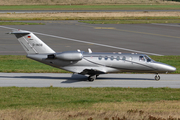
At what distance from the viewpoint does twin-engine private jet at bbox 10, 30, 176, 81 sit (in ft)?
76.0

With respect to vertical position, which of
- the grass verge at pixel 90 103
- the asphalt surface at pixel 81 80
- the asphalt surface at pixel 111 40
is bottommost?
the grass verge at pixel 90 103

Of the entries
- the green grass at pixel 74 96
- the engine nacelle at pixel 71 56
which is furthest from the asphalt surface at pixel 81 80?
the green grass at pixel 74 96

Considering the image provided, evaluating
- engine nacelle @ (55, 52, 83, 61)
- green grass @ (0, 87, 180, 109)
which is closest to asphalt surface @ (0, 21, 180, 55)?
engine nacelle @ (55, 52, 83, 61)

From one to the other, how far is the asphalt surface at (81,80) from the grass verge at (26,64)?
1.36 metres

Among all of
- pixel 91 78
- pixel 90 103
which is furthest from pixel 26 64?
pixel 90 103

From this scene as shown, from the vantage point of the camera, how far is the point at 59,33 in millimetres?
56812

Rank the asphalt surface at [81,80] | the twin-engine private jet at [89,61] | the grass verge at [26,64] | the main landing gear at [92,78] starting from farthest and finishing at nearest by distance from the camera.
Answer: the grass verge at [26,64] < the main landing gear at [92,78] < the twin-engine private jet at [89,61] < the asphalt surface at [81,80]

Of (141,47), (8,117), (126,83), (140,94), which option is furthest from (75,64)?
(141,47)

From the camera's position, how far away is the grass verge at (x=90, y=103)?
41.5 feet

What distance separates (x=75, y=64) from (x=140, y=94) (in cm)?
680

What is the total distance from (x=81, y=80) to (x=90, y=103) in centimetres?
869

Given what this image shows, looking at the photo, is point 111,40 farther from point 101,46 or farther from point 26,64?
point 26,64

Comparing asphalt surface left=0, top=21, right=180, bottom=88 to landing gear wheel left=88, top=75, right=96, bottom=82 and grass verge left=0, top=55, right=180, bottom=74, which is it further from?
grass verge left=0, top=55, right=180, bottom=74

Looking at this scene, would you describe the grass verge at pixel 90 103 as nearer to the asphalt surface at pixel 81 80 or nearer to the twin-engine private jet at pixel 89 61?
the asphalt surface at pixel 81 80
